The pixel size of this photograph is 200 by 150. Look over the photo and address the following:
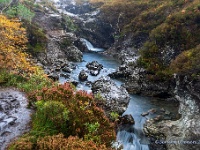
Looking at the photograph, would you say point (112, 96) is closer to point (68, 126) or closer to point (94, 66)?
point (68, 126)

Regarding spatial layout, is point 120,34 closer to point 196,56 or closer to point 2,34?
point 196,56

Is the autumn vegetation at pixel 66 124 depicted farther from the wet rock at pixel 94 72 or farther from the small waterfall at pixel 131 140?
the wet rock at pixel 94 72

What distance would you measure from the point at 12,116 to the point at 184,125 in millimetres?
16469

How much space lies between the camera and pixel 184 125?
2295 centimetres

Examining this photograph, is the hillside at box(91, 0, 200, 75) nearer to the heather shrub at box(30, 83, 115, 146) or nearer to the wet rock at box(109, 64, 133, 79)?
the wet rock at box(109, 64, 133, 79)

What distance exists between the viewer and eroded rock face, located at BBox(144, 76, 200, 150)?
853 inches

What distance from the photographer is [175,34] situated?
40.7 metres

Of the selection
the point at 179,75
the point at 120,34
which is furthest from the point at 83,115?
the point at 120,34

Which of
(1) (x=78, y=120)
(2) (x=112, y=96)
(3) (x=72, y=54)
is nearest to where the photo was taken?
(1) (x=78, y=120)

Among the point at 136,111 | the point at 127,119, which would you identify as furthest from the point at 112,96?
the point at 136,111

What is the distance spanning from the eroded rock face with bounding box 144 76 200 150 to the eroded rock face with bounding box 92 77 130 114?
3.64m

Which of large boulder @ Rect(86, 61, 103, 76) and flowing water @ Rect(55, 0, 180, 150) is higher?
large boulder @ Rect(86, 61, 103, 76)

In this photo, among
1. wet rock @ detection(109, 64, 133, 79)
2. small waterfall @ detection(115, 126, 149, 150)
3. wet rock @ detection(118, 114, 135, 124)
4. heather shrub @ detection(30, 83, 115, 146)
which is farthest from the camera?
wet rock @ detection(109, 64, 133, 79)

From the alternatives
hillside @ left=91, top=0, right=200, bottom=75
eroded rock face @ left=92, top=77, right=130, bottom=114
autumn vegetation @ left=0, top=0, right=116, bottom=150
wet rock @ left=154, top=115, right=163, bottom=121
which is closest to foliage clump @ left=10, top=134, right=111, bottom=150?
autumn vegetation @ left=0, top=0, right=116, bottom=150
